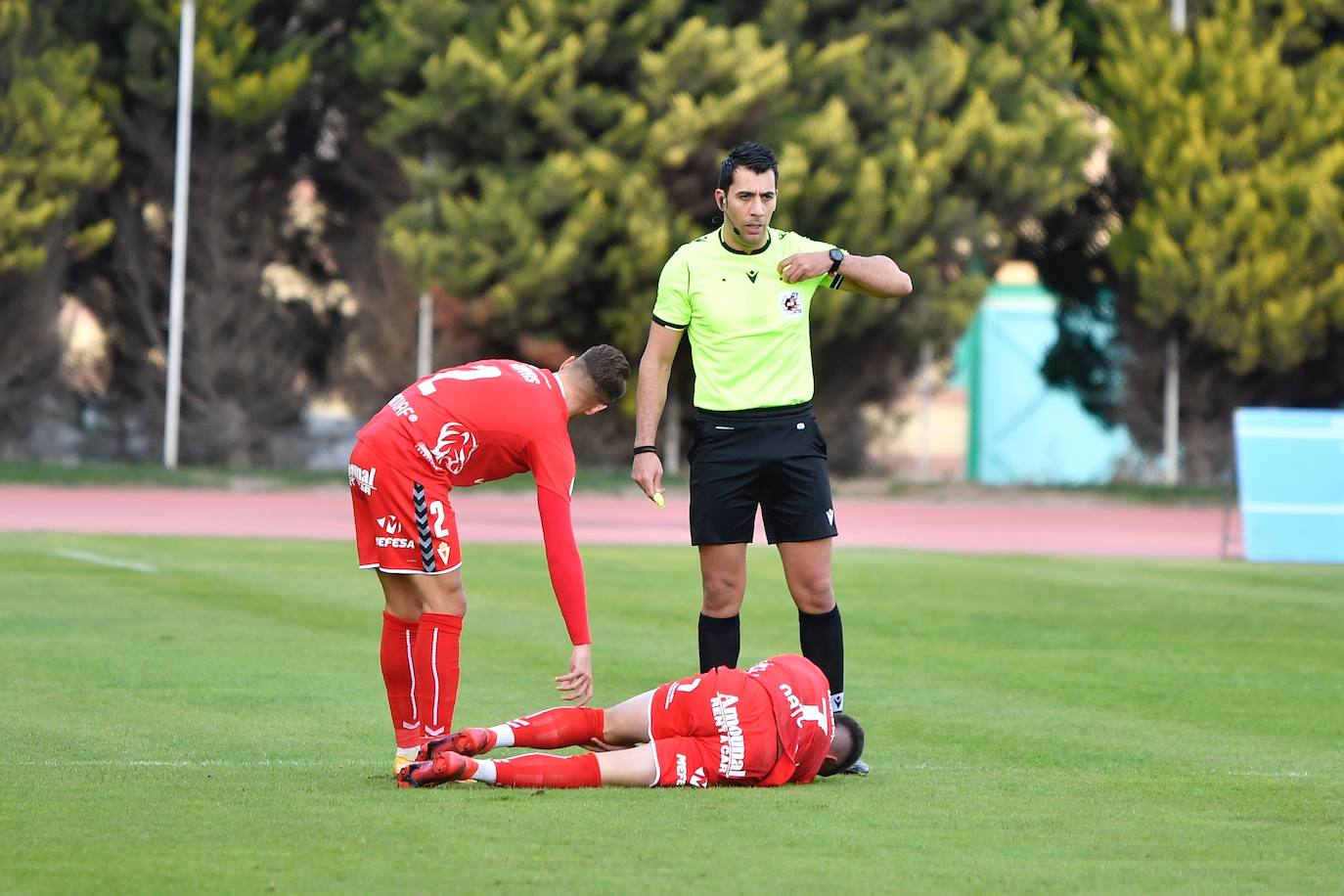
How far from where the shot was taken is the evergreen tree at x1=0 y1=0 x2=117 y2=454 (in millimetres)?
28875

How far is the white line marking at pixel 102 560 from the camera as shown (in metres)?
16.5

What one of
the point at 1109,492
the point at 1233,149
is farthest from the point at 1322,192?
the point at 1109,492

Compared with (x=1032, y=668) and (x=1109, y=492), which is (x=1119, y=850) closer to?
(x=1032, y=668)

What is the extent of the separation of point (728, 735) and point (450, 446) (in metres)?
1.39

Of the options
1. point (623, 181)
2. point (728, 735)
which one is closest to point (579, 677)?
point (728, 735)

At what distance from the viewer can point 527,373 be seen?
7.50 meters

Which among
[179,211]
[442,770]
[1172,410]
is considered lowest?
[442,770]

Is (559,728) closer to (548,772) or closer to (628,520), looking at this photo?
(548,772)

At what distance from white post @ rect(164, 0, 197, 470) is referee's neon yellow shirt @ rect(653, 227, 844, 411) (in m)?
22.4

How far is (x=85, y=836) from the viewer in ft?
20.2

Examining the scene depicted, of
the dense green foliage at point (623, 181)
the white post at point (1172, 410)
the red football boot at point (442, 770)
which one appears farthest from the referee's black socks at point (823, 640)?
the white post at point (1172, 410)

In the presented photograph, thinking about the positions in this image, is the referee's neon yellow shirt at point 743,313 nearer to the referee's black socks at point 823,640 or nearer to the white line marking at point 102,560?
the referee's black socks at point 823,640

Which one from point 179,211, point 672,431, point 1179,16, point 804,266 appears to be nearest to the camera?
point 804,266

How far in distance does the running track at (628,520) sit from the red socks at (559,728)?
13390 millimetres
